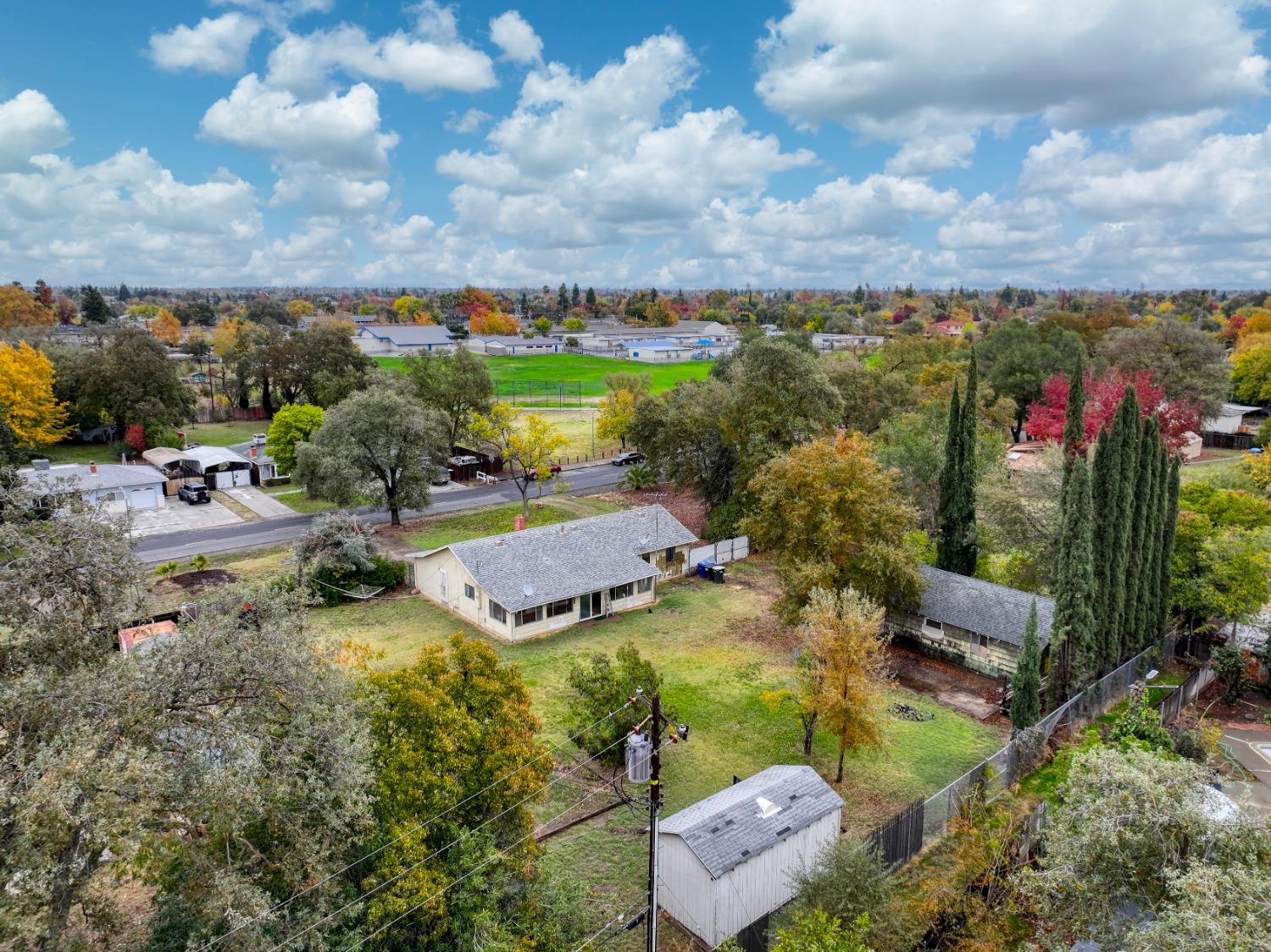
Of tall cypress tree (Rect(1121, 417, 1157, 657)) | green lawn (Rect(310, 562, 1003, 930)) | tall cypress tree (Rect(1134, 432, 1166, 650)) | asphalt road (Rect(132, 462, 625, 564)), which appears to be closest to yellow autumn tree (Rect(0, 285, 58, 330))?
asphalt road (Rect(132, 462, 625, 564))

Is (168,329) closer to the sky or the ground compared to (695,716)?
closer to the sky

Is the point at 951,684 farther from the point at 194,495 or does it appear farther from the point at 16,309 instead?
the point at 16,309

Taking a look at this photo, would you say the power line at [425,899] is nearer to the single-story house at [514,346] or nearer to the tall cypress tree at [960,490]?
the tall cypress tree at [960,490]

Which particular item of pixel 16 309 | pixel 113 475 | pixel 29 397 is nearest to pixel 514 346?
pixel 16 309

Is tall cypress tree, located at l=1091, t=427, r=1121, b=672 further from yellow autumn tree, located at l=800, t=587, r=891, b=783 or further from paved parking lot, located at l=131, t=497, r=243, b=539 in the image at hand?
paved parking lot, located at l=131, t=497, r=243, b=539

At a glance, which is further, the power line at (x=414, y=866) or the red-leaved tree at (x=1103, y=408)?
the red-leaved tree at (x=1103, y=408)

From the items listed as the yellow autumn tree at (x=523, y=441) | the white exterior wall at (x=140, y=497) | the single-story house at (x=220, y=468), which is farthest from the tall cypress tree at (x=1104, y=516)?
the single-story house at (x=220, y=468)
